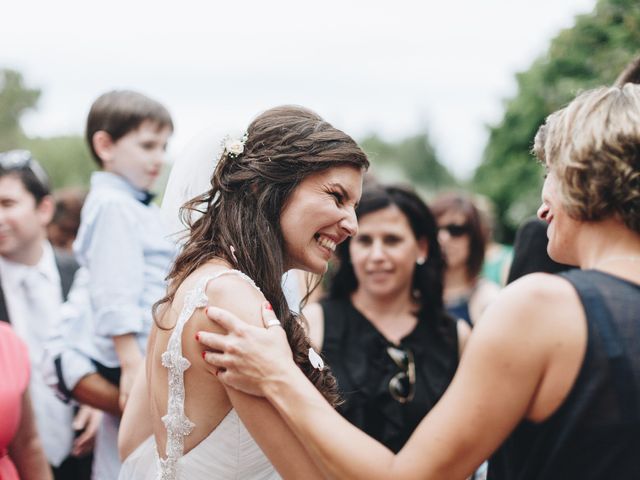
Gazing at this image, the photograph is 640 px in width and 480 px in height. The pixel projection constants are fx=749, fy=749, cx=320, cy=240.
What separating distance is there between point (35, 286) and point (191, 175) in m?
2.10

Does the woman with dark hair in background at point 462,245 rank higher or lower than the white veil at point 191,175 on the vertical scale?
lower

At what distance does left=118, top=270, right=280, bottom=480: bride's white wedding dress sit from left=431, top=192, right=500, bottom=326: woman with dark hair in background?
13.5ft

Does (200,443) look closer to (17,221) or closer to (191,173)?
(191,173)

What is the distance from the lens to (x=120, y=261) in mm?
3621

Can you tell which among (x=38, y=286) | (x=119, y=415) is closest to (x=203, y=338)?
(x=119, y=415)

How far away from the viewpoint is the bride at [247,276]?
89.9 inches

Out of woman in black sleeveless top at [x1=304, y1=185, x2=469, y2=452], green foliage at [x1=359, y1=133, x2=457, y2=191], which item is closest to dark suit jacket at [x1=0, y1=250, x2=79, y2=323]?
woman in black sleeveless top at [x1=304, y1=185, x2=469, y2=452]

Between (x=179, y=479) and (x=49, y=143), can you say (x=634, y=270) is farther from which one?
(x=49, y=143)

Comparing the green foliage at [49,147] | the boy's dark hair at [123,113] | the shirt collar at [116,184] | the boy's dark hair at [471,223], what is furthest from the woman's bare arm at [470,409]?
the green foliage at [49,147]

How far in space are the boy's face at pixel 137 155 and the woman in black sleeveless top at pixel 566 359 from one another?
239 cm

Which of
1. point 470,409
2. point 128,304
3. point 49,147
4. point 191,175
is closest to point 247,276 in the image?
point 191,175

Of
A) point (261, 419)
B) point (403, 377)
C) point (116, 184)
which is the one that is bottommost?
point (403, 377)

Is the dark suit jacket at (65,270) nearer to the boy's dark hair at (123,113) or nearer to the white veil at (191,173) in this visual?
the boy's dark hair at (123,113)

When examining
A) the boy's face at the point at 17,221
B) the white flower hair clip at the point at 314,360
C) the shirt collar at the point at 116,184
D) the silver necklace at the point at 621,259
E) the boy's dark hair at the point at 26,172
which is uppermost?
the silver necklace at the point at 621,259
